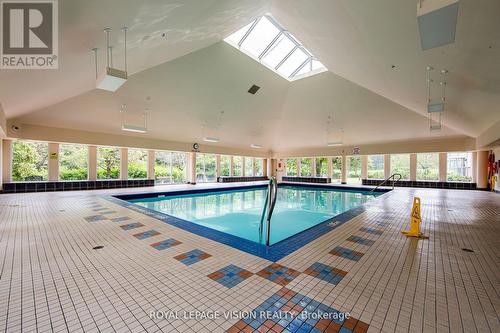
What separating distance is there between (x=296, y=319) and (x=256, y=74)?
8041 mm

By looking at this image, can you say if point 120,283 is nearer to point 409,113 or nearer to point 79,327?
point 79,327

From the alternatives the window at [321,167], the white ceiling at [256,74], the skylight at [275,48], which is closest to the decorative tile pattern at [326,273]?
the white ceiling at [256,74]

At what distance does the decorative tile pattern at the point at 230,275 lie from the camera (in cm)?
215

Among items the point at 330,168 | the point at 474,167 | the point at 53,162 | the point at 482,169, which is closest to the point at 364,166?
the point at 330,168

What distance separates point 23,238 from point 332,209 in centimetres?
769

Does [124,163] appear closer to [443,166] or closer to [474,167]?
[443,166]

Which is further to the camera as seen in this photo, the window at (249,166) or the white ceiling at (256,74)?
the window at (249,166)

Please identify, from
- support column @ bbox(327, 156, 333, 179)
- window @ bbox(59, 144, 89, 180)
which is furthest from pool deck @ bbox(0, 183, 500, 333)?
support column @ bbox(327, 156, 333, 179)

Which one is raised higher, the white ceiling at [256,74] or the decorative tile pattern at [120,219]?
the white ceiling at [256,74]

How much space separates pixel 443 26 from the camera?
1.87 m

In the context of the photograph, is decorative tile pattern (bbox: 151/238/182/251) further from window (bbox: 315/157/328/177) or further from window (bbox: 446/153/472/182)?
window (bbox: 446/153/472/182)

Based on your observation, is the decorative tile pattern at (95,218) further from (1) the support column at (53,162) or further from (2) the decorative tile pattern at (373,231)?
(1) the support column at (53,162)

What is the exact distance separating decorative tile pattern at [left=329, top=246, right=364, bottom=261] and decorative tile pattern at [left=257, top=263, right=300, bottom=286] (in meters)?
0.84

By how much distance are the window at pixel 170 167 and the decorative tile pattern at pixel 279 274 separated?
36.0 ft
